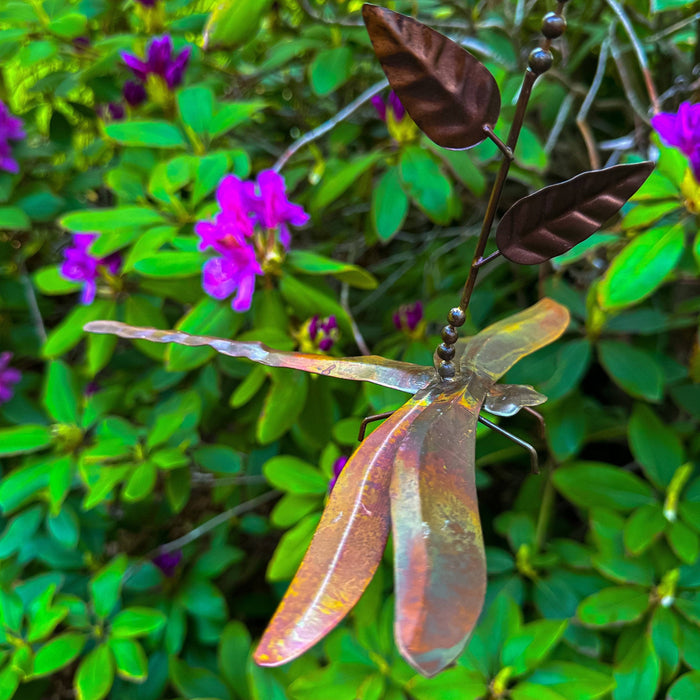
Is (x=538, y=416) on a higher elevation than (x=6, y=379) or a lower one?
higher

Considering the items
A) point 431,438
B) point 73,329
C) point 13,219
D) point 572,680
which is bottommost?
point 572,680

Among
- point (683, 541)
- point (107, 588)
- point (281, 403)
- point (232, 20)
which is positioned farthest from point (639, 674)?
point (232, 20)

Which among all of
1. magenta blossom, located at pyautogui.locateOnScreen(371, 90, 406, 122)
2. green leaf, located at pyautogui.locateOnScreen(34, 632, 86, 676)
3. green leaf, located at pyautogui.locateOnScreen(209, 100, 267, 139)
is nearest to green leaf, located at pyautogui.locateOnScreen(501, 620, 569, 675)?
green leaf, located at pyautogui.locateOnScreen(34, 632, 86, 676)

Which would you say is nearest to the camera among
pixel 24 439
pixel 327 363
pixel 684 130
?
pixel 327 363

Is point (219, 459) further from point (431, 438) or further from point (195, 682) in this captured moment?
point (431, 438)

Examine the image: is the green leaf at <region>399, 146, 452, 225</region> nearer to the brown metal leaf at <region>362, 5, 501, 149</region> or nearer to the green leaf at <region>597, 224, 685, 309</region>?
the green leaf at <region>597, 224, 685, 309</region>

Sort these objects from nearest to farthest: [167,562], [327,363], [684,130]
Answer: [327,363] < [684,130] < [167,562]
